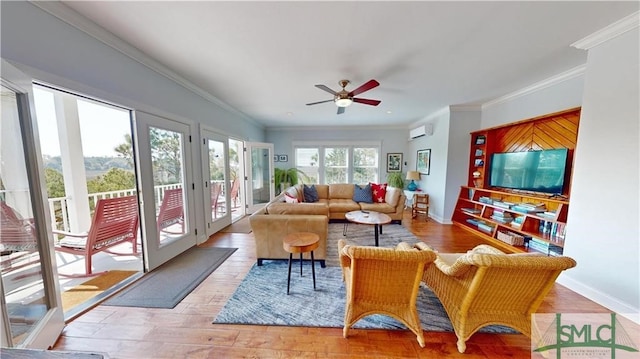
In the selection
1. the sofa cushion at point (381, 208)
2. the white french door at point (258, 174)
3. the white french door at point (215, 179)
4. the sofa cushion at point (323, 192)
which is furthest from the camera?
the sofa cushion at point (323, 192)

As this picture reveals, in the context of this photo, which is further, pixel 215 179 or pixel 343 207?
pixel 343 207

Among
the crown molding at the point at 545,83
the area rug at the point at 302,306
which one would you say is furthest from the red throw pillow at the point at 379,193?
the area rug at the point at 302,306

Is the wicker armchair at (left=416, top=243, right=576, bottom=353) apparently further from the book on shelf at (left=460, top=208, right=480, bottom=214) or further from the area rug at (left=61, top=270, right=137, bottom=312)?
the area rug at (left=61, top=270, right=137, bottom=312)

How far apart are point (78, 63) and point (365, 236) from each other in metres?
4.03

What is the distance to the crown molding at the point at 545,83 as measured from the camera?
104 inches

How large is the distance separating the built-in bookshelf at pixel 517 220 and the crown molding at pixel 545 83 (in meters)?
1.58

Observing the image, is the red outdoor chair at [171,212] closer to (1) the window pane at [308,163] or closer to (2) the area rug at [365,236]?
(2) the area rug at [365,236]

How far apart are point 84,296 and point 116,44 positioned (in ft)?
8.13

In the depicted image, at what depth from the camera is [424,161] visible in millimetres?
5547

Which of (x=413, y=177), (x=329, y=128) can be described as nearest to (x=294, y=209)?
(x=413, y=177)

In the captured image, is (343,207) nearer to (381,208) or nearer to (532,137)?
(381,208)

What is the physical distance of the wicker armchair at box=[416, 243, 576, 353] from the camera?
1291 mm

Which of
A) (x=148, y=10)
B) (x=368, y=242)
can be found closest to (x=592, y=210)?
(x=368, y=242)

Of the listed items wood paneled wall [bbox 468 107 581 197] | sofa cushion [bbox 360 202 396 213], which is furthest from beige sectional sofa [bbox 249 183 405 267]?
wood paneled wall [bbox 468 107 581 197]
